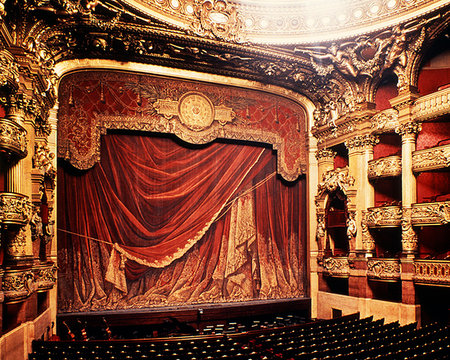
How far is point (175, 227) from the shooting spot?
10.5m

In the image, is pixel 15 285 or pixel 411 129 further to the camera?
pixel 411 129

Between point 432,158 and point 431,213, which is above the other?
point 432,158

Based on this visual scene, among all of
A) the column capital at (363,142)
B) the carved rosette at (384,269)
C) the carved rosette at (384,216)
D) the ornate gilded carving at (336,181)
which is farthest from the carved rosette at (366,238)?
the column capital at (363,142)

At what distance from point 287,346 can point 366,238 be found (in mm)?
5049

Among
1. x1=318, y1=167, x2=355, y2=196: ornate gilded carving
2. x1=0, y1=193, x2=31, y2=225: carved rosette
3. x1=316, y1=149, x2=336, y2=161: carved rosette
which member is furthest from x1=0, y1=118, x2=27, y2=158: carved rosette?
x1=316, y1=149, x2=336, y2=161: carved rosette

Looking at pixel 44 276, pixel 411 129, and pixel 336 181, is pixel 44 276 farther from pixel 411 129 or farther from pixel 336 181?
pixel 411 129

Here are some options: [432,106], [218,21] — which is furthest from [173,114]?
[432,106]

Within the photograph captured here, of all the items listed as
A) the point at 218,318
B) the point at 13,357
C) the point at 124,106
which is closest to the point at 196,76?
the point at 124,106

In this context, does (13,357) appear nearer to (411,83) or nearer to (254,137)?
(254,137)

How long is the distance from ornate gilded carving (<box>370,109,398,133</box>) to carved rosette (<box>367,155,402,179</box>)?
0.75m

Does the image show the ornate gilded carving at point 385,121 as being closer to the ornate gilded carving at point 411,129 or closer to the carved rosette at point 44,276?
the ornate gilded carving at point 411,129

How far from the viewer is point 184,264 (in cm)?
1052

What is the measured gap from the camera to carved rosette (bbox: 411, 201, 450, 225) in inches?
325

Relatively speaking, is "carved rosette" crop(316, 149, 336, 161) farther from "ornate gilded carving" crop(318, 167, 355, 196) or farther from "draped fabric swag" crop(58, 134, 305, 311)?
"draped fabric swag" crop(58, 134, 305, 311)
